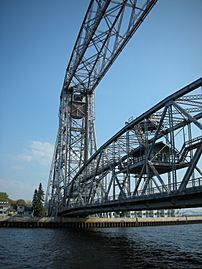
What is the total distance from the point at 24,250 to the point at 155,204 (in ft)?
40.9

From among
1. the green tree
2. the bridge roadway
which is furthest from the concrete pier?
the bridge roadway

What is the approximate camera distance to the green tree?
8006 centimetres

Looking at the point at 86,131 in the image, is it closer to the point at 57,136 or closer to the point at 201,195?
the point at 57,136

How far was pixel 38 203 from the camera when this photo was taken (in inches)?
3255

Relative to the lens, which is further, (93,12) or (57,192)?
(57,192)

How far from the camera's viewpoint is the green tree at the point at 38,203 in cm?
8006

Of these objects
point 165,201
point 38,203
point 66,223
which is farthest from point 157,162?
point 38,203

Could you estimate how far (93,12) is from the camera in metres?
38.7

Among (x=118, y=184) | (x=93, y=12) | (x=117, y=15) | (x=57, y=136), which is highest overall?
(x=93, y=12)

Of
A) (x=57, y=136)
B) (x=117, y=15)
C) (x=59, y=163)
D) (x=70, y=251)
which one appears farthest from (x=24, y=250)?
(x=57, y=136)

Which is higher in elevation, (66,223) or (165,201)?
(165,201)

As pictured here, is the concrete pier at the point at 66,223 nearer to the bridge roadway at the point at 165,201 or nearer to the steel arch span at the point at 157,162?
the steel arch span at the point at 157,162

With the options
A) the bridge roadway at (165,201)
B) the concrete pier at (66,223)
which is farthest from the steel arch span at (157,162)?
the concrete pier at (66,223)

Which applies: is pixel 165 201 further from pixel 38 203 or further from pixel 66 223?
pixel 38 203
